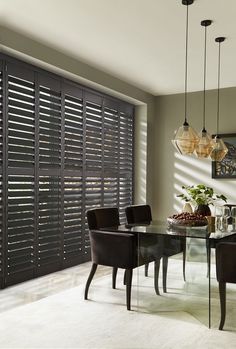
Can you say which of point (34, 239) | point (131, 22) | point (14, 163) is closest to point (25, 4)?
point (131, 22)

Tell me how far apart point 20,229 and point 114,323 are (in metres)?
1.61

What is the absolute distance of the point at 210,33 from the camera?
3.92 meters

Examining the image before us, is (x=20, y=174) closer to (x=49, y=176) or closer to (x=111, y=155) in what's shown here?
(x=49, y=176)

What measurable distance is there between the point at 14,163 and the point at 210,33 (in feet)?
7.87

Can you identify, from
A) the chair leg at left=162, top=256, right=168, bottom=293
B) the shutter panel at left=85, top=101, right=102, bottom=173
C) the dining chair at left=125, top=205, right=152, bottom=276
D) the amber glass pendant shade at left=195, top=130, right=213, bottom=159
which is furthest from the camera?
the shutter panel at left=85, top=101, right=102, bottom=173

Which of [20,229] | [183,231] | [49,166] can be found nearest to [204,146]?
[183,231]

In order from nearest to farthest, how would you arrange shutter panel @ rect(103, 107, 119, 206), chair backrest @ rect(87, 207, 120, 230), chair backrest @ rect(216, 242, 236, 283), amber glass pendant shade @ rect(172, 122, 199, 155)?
chair backrest @ rect(216, 242, 236, 283) → amber glass pendant shade @ rect(172, 122, 199, 155) → chair backrest @ rect(87, 207, 120, 230) → shutter panel @ rect(103, 107, 119, 206)

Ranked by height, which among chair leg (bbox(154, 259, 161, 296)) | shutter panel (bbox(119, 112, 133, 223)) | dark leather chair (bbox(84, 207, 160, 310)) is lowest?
chair leg (bbox(154, 259, 161, 296))

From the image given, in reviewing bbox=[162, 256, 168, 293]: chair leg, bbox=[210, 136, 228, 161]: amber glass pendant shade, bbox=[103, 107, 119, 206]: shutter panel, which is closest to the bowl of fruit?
bbox=[162, 256, 168, 293]: chair leg

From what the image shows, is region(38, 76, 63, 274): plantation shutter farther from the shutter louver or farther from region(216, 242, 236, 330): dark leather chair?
region(216, 242, 236, 330): dark leather chair

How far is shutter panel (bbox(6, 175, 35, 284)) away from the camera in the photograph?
4.09 meters

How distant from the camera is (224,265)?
304 cm

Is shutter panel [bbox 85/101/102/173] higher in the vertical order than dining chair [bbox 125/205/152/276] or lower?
higher

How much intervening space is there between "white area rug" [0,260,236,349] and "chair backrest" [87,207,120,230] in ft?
2.15
